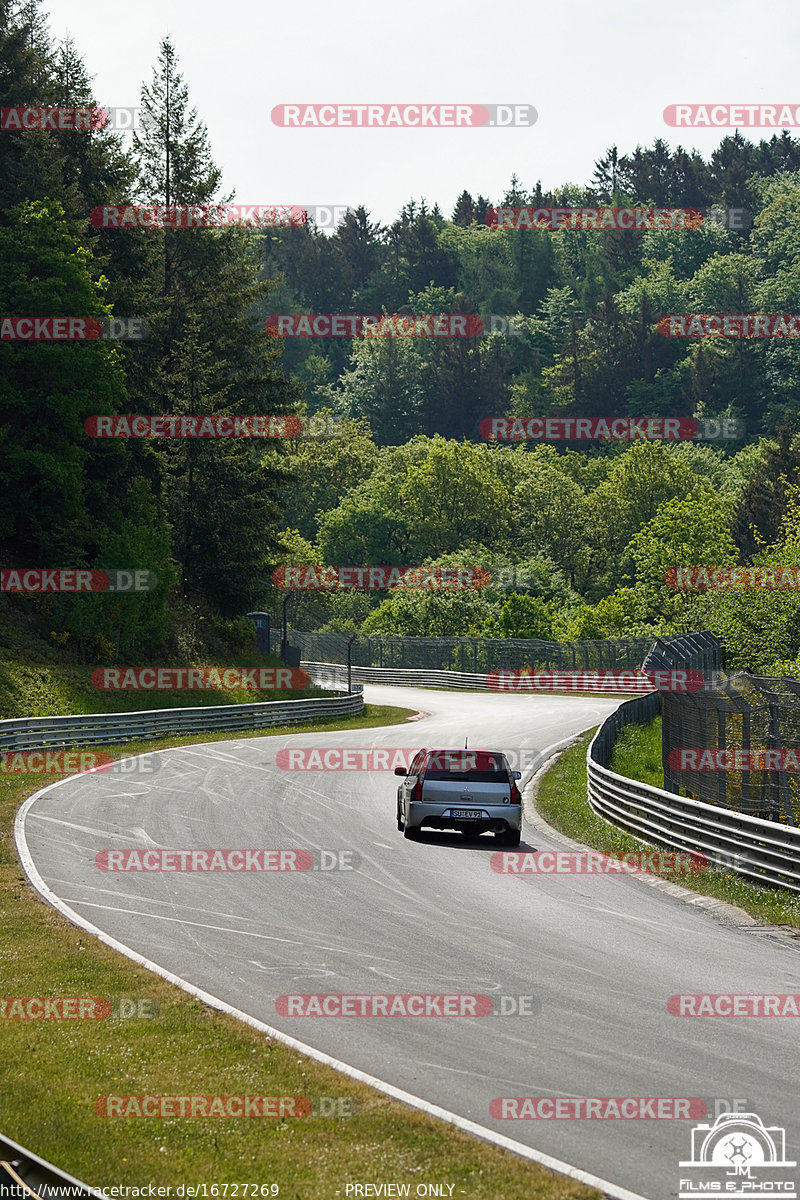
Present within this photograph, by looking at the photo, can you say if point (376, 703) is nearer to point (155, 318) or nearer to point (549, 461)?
point (155, 318)

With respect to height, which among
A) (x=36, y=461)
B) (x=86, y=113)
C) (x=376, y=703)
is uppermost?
(x=86, y=113)

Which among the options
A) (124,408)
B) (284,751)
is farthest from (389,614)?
(284,751)

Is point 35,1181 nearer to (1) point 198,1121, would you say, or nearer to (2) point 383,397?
(1) point 198,1121

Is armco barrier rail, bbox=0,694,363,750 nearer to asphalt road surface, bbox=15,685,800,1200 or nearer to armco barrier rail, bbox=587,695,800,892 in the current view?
asphalt road surface, bbox=15,685,800,1200

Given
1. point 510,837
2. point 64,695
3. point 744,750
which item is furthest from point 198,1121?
point 64,695

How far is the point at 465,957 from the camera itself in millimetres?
12477

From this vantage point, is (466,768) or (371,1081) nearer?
(371,1081)

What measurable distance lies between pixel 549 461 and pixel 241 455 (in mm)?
74904

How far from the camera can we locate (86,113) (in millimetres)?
57188

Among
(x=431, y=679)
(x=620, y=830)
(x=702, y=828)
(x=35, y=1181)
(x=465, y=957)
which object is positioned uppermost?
(x=35, y=1181)

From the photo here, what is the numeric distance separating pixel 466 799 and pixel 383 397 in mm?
136101

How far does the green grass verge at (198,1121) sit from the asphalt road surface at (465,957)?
0.40 m

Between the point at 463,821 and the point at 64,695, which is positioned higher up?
the point at 463,821

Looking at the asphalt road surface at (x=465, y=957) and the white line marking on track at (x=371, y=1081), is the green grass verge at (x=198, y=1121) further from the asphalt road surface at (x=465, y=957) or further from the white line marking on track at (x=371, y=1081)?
the asphalt road surface at (x=465, y=957)
